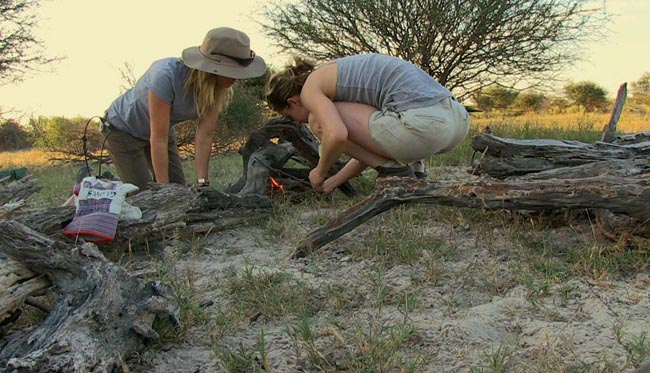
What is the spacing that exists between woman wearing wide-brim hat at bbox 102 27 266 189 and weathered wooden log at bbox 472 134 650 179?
1.62 metres

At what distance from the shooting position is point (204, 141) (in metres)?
4.18

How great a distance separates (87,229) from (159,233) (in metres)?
0.42

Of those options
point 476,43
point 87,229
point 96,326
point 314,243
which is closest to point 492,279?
point 314,243

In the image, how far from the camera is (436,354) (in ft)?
6.18

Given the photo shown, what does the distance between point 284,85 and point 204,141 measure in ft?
2.96

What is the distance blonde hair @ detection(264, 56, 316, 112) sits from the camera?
362 centimetres

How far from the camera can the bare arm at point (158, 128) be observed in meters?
3.76

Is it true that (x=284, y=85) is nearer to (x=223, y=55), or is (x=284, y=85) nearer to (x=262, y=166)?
(x=223, y=55)

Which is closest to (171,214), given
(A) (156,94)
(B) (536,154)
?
(A) (156,94)

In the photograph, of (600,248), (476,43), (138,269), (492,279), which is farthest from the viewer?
(476,43)

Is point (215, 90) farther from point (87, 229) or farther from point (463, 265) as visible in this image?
point (463, 265)

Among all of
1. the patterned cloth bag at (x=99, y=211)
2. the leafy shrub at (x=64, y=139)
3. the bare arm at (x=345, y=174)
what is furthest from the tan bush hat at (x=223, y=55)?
the leafy shrub at (x=64, y=139)

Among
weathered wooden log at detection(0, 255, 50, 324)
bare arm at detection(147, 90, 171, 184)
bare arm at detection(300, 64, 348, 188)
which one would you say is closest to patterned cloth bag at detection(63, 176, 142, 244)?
weathered wooden log at detection(0, 255, 50, 324)

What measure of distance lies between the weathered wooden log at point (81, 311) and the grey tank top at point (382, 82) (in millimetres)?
1867
